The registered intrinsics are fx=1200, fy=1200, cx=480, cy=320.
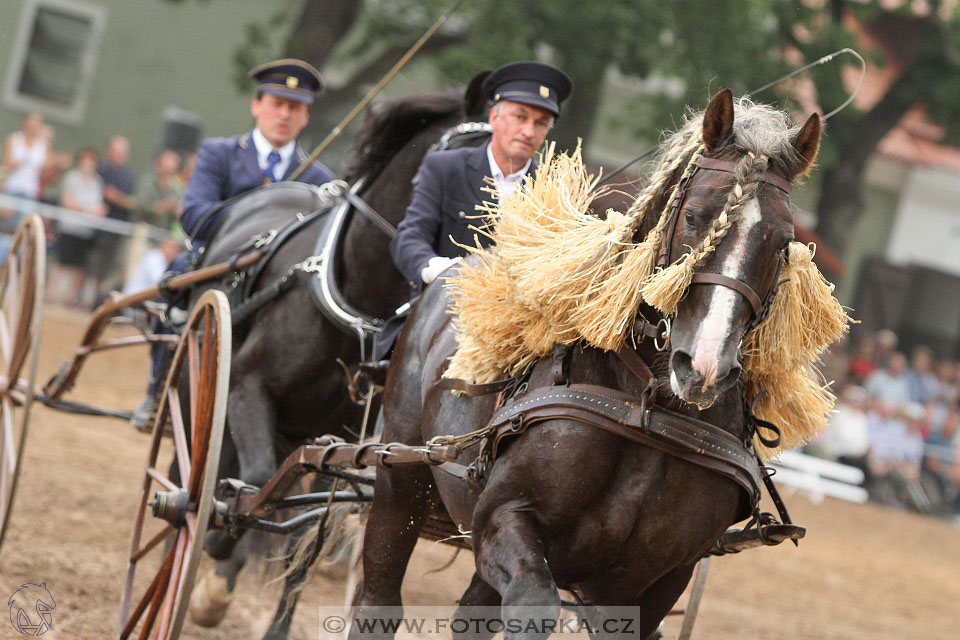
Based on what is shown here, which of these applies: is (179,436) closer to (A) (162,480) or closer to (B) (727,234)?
(A) (162,480)

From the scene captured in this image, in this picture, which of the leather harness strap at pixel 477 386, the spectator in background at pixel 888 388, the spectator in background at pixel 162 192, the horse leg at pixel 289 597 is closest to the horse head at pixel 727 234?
the leather harness strap at pixel 477 386

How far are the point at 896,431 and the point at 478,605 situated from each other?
41.4ft

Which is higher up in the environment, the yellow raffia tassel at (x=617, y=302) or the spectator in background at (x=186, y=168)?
the yellow raffia tassel at (x=617, y=302)

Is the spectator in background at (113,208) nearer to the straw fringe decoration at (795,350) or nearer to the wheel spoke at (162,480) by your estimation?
the wheel spoke at (162,480)

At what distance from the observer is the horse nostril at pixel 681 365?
2859 millimetres

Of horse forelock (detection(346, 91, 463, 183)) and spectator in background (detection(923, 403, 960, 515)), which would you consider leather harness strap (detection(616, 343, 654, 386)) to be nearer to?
horse forelock (detection(346, 91, 463, 183))

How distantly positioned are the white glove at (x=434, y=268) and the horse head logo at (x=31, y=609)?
2051 millimetres

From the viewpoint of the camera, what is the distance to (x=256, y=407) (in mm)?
4961

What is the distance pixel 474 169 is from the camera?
4480 mm

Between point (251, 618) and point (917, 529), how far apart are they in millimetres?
10322

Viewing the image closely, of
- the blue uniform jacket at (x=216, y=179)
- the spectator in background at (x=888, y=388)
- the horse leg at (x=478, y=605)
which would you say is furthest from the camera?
the spectator in background at (x=888, y=388)

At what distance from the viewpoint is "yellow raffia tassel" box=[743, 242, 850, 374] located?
10.2ft

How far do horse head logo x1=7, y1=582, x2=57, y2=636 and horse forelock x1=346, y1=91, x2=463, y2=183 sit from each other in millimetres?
2246

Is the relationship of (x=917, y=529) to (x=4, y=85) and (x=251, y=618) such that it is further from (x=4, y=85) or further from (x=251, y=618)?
(x=4, y=85)
